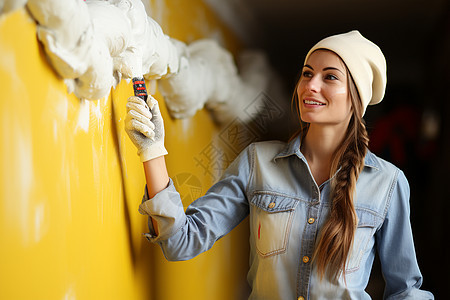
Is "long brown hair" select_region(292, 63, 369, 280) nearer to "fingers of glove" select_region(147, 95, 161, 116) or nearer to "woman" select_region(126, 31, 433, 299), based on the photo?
"woman" select_region(126, 31, 433, 299)

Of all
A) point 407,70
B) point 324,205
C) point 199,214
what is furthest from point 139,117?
point 407,70

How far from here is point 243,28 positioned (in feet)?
10.1

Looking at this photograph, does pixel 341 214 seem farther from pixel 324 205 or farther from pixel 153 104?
pixel 153 104

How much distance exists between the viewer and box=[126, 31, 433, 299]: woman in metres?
1.25

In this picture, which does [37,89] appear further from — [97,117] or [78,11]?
[97,117]

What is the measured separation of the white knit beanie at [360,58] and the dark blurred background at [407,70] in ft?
4.52

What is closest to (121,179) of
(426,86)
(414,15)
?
(414,15)

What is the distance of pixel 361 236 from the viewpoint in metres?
1.29

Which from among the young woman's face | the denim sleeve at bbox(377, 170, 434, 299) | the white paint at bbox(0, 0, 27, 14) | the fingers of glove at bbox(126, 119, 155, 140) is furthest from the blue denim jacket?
the white paint at bbox(0, 0, 27, 14)

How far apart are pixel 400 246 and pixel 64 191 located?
0.92 meters

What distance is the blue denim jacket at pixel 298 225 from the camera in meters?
1.27

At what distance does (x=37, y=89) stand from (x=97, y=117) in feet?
0.84

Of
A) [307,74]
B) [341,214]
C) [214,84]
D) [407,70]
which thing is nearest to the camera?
[341,214]

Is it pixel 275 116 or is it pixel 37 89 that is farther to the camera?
pixel 275 116
